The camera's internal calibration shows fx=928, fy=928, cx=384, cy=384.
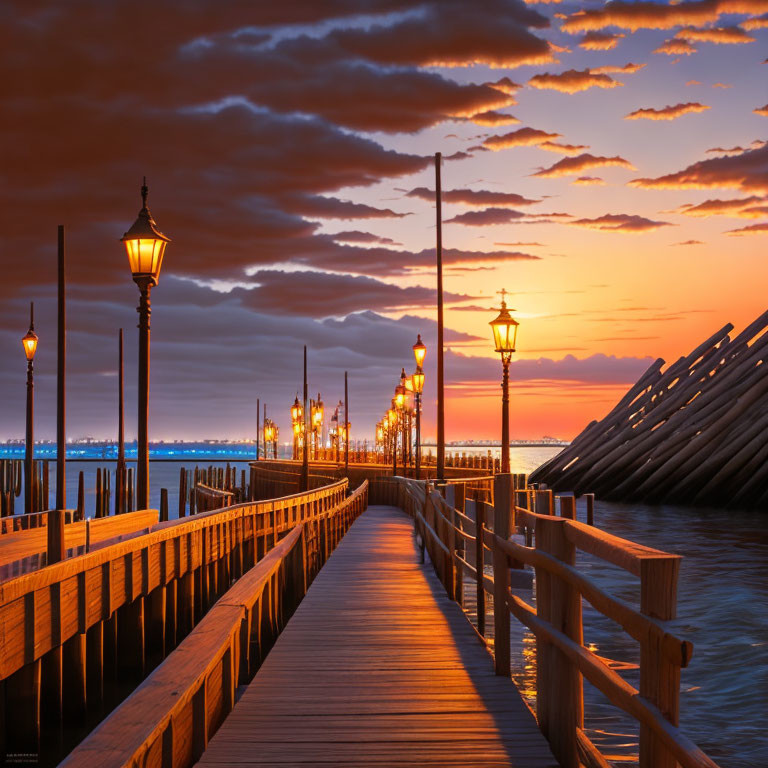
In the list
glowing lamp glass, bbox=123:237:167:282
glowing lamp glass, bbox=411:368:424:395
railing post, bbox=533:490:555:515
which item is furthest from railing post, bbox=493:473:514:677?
glowing lamp glass, bbox=411:368:424:395

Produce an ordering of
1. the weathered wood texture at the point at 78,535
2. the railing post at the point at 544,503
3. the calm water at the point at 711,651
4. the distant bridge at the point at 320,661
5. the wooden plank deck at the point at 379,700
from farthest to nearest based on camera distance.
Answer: the weathered wood texture at the point at 78,535 < the calm water at the point at 711,651 < the railing post at the point at 544,503 < the wooden plank deck at the point at 379,700 < the distant bridge at the point at 320,661

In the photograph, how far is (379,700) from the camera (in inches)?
255

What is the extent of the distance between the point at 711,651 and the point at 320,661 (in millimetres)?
9358

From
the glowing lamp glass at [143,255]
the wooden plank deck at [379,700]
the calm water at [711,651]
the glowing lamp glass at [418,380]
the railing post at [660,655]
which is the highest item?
the glowing lamp glass at [143,255]

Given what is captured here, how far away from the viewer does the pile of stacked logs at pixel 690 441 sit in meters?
39.3

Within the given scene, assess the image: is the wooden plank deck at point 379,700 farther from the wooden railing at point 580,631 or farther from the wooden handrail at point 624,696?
the wooden handrail at point 624,696

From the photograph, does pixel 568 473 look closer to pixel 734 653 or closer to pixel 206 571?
pixel 734 653

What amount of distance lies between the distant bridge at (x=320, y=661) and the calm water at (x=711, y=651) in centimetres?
54

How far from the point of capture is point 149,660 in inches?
412

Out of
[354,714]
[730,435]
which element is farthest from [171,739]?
[730,435]

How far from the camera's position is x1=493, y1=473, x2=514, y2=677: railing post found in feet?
22.5

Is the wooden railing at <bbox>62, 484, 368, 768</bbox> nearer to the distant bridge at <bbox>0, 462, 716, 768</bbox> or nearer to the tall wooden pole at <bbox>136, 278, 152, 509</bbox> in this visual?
the distant bridge at <bbox>0, 462, 716, 768</bbox>

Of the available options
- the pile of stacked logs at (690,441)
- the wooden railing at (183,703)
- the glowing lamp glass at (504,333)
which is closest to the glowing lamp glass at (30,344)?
the glowing lamp glass at (504,333)

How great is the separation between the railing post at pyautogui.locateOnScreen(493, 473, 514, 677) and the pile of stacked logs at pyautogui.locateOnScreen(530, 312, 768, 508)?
33297 millimetres
